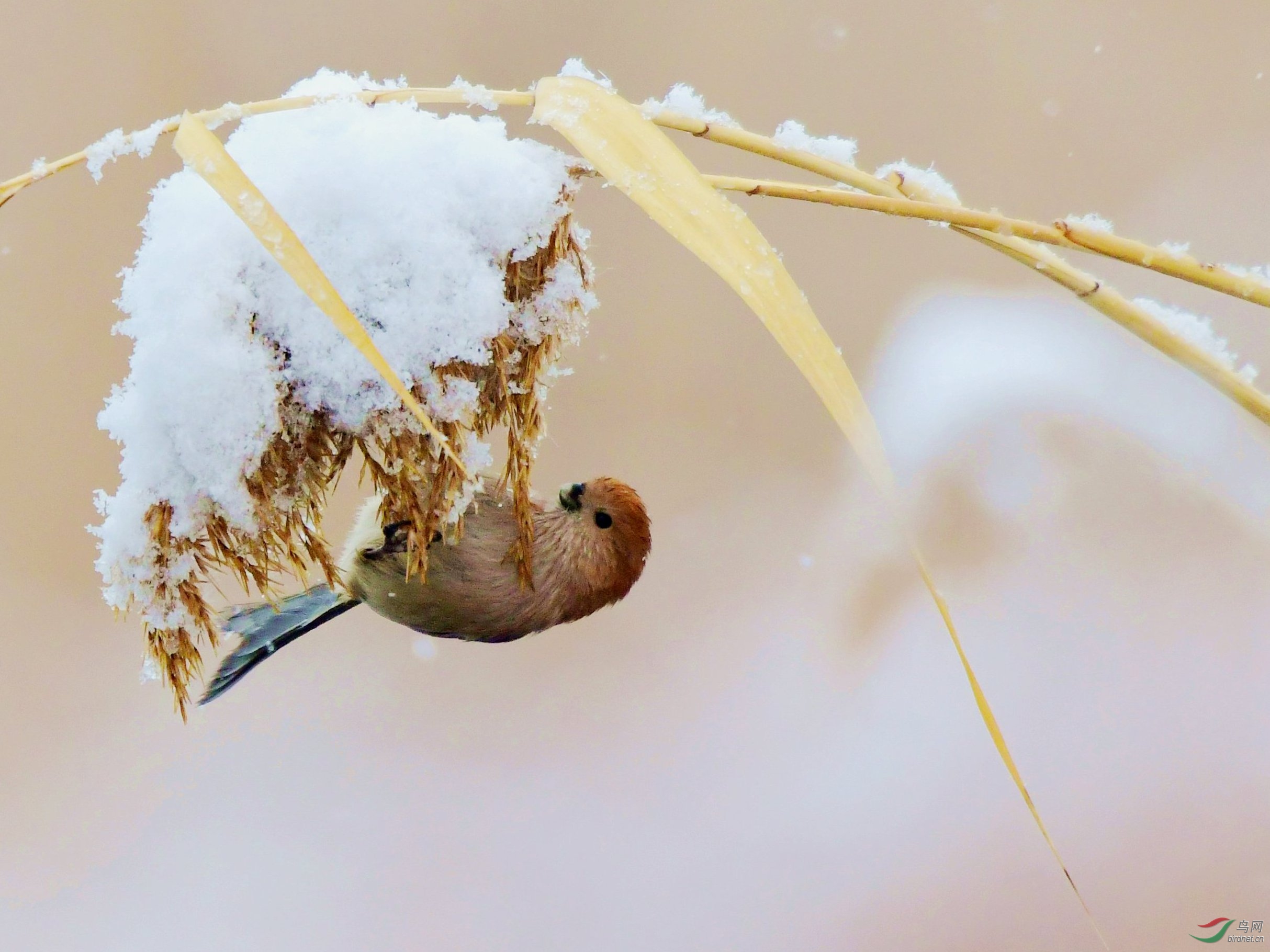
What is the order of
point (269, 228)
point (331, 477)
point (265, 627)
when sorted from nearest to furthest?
point (269, 228)
point (331, 477)
point (265, 627)

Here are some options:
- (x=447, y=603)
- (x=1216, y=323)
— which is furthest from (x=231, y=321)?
(x=1216, y=323)

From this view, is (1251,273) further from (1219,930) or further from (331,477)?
(1219,930)

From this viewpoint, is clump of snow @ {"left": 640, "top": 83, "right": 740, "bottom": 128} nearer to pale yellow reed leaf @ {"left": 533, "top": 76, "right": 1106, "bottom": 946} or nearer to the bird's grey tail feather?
pale yellow reed leaf @ {"left": 533, "top": 76, "right": 1106, "bottom": 946}

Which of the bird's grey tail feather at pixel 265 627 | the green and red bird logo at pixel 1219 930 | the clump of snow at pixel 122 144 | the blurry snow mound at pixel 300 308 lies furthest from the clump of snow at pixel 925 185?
the green and red bird logo at pixel 1219 930

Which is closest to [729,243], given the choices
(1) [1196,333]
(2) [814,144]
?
(2) [814,144]

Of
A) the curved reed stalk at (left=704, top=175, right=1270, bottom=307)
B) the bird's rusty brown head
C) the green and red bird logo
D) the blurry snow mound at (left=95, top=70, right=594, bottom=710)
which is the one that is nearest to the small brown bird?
the bird's rusty brown head

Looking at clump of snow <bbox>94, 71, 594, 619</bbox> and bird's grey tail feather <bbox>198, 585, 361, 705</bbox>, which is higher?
clump of snow <bbox>94, 71, 594, 619</bbox>
